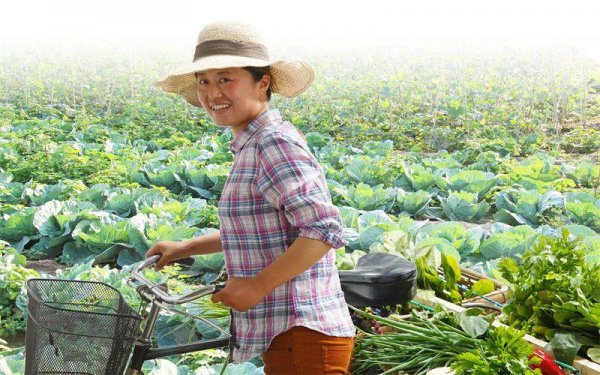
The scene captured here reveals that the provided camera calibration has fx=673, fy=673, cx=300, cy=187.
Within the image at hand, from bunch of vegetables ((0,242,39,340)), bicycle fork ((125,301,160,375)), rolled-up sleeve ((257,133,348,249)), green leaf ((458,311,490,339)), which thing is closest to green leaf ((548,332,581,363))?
green leaf ((458,311,490,339))

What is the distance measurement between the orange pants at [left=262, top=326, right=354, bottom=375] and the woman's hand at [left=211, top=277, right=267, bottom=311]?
0.18 meters

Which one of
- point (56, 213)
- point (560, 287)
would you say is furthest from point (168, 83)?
point (56, 213)

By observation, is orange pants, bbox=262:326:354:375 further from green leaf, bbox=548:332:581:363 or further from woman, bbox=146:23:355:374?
green leaf, bbox=548:332:581:363

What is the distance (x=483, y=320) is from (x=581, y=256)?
538 millimetres

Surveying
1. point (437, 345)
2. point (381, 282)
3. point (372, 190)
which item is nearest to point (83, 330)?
point (381, 282)

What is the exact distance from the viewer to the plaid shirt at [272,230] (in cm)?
171

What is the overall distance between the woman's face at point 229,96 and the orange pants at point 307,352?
59cm

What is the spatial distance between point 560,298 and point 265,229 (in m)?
1.64

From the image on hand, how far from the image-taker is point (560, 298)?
2.86 metres

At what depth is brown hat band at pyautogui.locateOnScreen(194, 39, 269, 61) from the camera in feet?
5.94

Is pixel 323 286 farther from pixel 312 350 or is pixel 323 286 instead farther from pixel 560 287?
pixel 560 287

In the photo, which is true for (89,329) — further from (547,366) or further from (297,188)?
(547,366)

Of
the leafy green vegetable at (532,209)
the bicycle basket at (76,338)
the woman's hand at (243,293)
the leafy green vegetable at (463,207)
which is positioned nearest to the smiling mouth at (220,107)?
the woman's hand at (243,293)

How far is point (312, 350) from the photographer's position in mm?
1816
